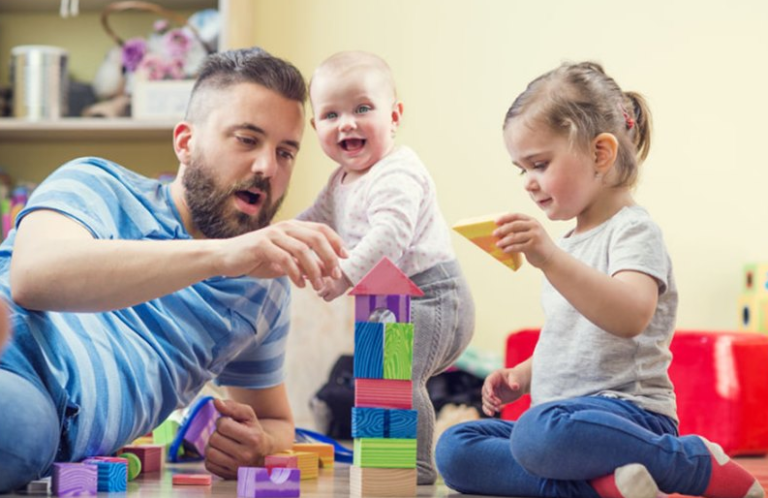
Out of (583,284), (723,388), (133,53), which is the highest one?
(133,53)

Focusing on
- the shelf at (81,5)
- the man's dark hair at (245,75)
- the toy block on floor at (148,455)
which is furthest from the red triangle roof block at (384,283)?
the shelf at (81,5)

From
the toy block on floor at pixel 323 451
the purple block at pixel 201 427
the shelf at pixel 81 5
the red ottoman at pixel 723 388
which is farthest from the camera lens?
the shelf at pixel 81 5

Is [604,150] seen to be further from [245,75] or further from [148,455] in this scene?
[148,455]

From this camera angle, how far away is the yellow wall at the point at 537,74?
3.55 meters

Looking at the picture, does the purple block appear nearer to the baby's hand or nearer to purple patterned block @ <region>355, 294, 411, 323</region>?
the baby's hand

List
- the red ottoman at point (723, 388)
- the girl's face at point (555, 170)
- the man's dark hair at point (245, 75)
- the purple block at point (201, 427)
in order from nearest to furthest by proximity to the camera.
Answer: the girl's face at point (555, 170)
the man's dark hair at point (245, 75)
the purple block at point (201, 427)
the red ottoman at point (723, 388)

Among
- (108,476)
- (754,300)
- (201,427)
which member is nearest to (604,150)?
(108,476)

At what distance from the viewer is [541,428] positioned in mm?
1502

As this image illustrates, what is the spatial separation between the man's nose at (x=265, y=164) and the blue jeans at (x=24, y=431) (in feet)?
1.73

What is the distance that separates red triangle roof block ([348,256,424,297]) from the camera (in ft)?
4.96

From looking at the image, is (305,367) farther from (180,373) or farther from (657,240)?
(657,240)

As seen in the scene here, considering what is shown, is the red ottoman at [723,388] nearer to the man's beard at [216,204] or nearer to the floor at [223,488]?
the floor at [223,488]

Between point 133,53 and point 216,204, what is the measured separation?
5.88ft

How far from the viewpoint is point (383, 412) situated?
1.49 meters
